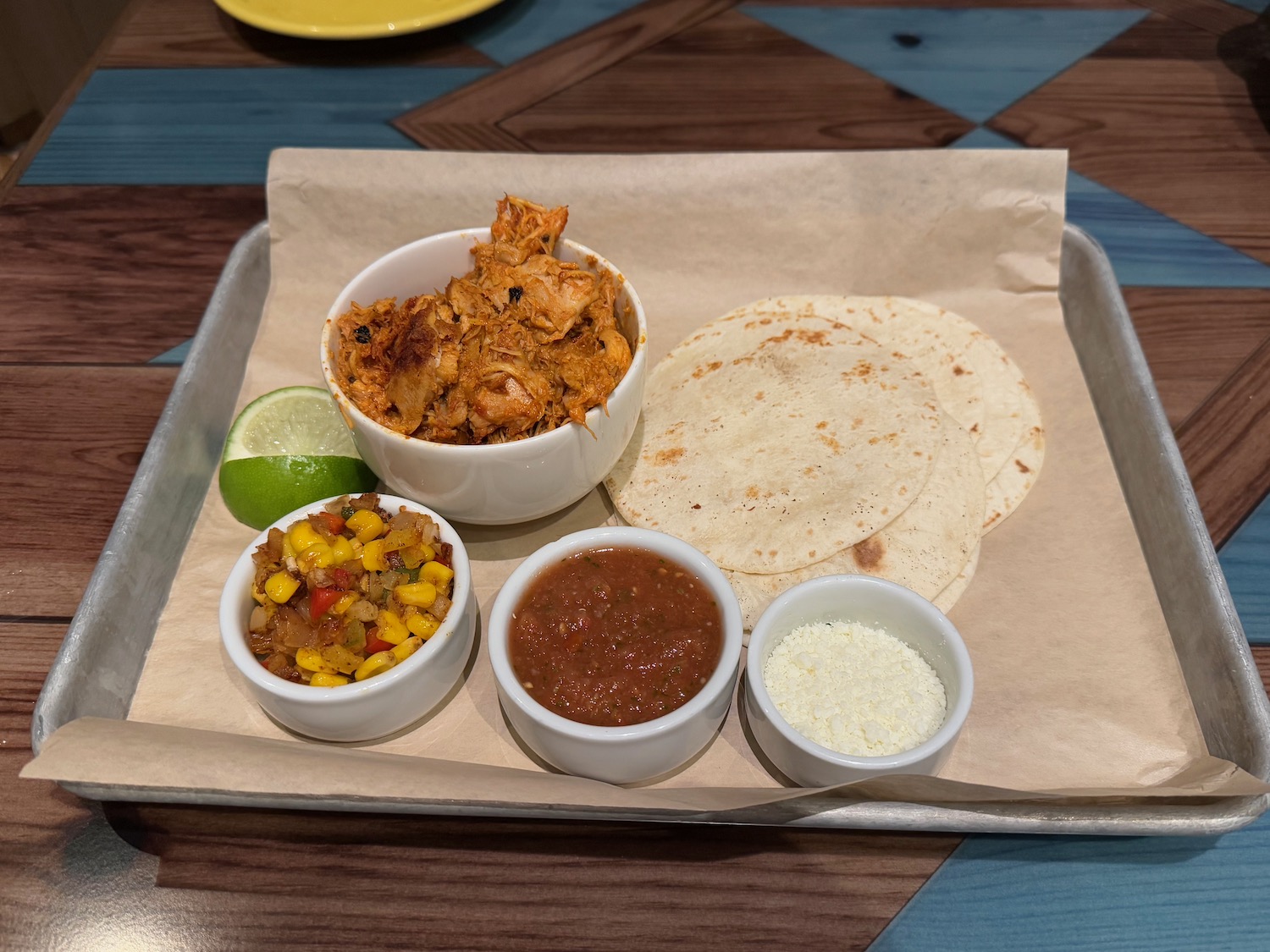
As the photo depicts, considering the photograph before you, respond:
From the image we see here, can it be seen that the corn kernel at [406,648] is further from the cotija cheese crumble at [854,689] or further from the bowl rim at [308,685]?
the cotija cheese crumble at [854,689]

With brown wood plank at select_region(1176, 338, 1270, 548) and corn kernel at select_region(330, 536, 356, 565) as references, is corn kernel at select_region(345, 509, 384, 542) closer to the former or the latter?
corn kernel at select_region(330, 536, 356, 565)

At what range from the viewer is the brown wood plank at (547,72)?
385 centimetres

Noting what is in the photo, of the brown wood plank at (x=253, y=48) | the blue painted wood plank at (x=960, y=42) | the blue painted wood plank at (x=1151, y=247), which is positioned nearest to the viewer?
the blue painted wood plank at (x=1151, y=247)

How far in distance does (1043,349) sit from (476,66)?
2677 millimetres

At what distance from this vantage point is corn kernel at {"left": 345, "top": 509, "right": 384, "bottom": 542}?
2.19 metres

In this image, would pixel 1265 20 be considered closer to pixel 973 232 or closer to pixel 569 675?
pixel 973 232

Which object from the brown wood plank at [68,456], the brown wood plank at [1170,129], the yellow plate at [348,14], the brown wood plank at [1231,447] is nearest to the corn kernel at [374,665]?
the brown wood plank at [68,456]

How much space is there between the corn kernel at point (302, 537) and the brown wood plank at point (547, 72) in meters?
2.10

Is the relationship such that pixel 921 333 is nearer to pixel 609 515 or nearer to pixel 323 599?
pixel 609 515

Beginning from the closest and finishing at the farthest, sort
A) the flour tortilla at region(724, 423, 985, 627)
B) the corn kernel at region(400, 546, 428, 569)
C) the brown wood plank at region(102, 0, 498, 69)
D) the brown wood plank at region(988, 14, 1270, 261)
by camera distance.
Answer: the corn kernel at region(400, 546, 428, 569) < the flour tortilla at region(724, 423, 985, 627) < the brown wood plank at region(988, 14, 1270, 261) < the brown wood plank at region(102, 0, 498, 69)

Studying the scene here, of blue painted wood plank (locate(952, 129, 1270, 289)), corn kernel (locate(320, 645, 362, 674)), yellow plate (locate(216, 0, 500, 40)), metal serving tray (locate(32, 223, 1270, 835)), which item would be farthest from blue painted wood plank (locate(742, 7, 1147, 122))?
corn kernel (locate(320, 645, 362, 674))

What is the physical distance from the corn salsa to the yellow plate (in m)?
2.59

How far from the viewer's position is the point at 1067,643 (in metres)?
2.32

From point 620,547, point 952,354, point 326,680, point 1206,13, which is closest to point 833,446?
point 952,354
